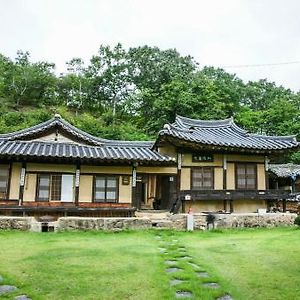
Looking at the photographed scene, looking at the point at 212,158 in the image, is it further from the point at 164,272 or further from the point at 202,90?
the point at 202,90

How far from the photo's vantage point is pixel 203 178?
2023 cm

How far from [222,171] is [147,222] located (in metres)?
6.86

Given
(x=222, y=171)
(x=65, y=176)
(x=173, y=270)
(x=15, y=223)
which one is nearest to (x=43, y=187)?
(x=65, y=176)

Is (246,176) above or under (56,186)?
above

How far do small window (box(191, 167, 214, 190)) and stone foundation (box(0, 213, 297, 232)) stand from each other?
12.7ft

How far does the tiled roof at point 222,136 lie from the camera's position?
62.3ft

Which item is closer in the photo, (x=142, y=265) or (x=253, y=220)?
(x=142, y=265)

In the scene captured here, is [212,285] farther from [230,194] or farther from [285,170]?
[285,170]

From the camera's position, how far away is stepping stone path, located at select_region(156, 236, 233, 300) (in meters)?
6.25

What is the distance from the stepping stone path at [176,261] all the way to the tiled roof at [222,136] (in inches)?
275

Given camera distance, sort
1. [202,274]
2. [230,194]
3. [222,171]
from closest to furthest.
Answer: [202,274], [230,194], [222,171]

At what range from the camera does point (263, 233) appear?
14977 millimetres

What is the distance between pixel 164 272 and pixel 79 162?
11065 millimetres

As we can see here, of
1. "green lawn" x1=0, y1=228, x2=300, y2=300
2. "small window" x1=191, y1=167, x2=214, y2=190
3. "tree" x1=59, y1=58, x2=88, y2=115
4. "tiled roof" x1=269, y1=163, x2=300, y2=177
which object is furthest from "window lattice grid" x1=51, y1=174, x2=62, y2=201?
"tree" x1=59, y1=58, x2=88, y2=115
